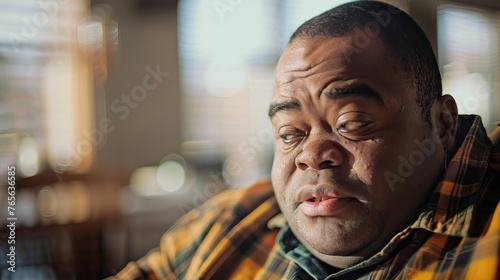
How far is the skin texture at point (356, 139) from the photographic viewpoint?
449 millimetres

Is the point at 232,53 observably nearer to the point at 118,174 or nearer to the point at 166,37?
the point at 166,37

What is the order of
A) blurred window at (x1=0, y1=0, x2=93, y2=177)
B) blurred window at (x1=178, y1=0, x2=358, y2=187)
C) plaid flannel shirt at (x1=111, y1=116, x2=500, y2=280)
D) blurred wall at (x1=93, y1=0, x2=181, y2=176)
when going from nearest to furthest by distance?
1. plaid flannel shirt at (x1=111, y1=116, x2=500, y2=280)
2. blurred window at (x1=178, y1=0, x2=358, y2=187)
3. blurred wall at (x1=93, y1=0, x2=181, y2=176)
4. blurred window at (x1=0, y1=0, x2=93, y2=177)

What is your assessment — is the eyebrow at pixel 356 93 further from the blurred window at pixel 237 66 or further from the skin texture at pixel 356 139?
the blurred window at pixel 237 66

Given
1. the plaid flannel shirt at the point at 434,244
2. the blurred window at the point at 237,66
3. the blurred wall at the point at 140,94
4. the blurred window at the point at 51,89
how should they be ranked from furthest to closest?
the blurred window at the point at 51,89 < the blurred wall at the point at 140,94 < the blurred window at the point at 237,66 < the plaid flannel shirt at the point at 434,244

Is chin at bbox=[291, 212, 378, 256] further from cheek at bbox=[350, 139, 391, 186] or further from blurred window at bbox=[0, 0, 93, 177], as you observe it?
blurred window at bbox=[0, 0, 93, 177]

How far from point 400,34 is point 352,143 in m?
0.12

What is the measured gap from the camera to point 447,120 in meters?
0.47

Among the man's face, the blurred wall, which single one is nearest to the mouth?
the man's face

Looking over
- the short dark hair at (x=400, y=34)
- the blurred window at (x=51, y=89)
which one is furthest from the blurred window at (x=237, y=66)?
the blurred window at (x=51, y=89)

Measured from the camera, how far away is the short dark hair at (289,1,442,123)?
448mm

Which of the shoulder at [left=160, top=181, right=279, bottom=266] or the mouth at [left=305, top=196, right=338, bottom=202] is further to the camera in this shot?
the shoulder at [left=160, top=181, right=279, bottom=266]

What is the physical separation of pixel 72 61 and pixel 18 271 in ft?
3.89

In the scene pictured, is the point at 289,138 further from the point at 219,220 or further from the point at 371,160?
the point at 219,220

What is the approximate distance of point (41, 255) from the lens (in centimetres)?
104
